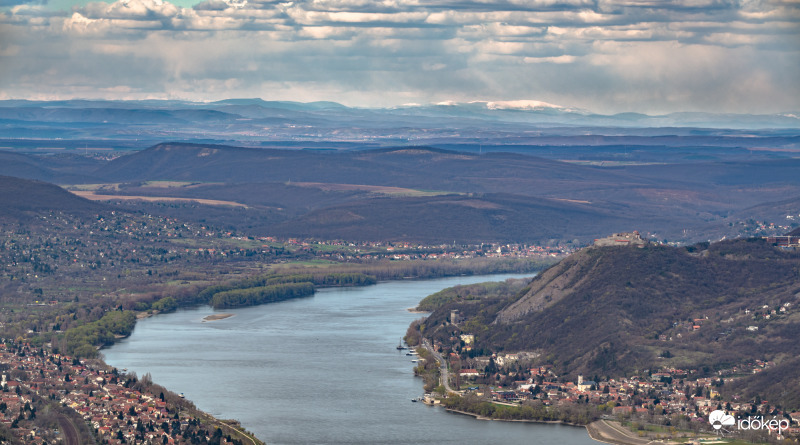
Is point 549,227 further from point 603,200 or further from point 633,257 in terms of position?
point 633,257

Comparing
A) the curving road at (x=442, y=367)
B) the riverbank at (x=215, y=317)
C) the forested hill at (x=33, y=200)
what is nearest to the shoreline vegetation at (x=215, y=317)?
the riverbank at (x=215, y=317)

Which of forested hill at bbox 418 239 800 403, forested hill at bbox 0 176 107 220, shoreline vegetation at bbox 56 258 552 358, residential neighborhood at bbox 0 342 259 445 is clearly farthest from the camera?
forested hill at bbox 0 176 107 220

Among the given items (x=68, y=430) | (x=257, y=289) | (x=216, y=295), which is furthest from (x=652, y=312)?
(x=257, y=289)

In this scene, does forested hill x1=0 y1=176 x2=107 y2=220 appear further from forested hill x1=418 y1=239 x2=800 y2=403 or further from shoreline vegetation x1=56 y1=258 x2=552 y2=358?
forested hill x1=418 y1=239 x2=800 y2=403

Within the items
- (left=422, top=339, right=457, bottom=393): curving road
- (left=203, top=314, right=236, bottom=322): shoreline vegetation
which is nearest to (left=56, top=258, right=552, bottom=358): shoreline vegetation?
(left=203, top=314, right=236, bottom=322): shoreline vegetation

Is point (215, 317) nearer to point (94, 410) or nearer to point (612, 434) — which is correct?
point (94, 410)
